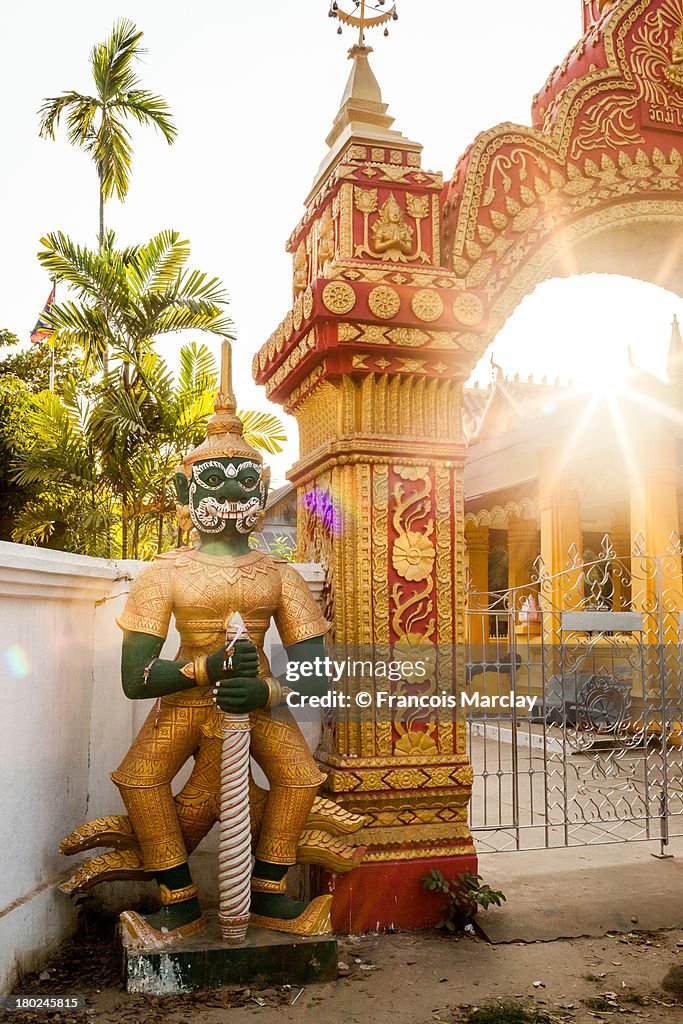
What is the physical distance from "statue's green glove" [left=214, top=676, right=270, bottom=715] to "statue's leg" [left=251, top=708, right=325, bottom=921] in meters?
0.32

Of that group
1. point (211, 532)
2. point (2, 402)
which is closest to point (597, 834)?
point (211, 532)

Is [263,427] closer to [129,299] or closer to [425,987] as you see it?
[129,299]

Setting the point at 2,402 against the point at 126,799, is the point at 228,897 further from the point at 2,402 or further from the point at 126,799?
the point at 2,402

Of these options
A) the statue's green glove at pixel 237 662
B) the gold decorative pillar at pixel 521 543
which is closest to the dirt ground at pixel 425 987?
the statue's green glove at pixel 237 662

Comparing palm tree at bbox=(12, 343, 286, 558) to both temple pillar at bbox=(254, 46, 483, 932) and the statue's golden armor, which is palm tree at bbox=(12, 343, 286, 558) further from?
the statue's golden armor

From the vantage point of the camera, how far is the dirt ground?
9.66 ft

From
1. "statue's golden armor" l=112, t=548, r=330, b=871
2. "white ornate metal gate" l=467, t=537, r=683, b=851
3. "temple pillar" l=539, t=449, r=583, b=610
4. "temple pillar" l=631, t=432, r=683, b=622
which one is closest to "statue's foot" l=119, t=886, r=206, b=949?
"statue's golden armor" l=112, t=548, r=330, b=871

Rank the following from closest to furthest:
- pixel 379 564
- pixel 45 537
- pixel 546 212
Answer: pixel 379 564
pixel 546 212
pixel 45 537

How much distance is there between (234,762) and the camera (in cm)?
317

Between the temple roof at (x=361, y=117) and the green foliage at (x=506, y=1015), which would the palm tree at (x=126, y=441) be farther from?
the green foliage at (x=506, y=1015)

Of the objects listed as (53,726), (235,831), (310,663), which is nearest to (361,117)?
(310,663)

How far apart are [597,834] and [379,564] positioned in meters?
2.87

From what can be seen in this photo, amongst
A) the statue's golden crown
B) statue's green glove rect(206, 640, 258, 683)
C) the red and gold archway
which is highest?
the red and gold archway

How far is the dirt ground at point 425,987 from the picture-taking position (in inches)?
116
